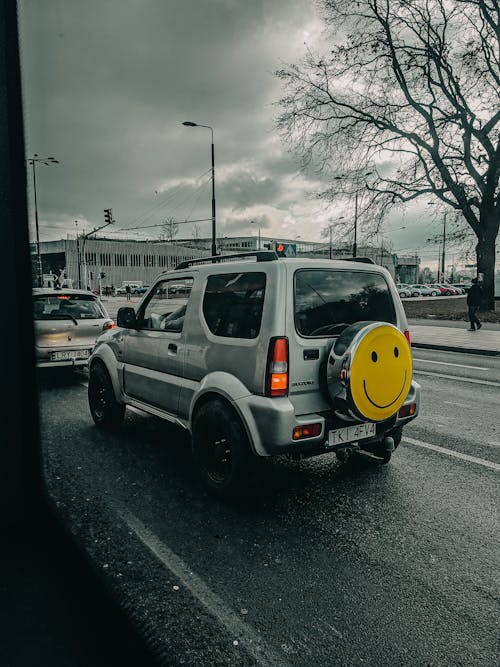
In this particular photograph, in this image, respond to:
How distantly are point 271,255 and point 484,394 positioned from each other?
5.66m

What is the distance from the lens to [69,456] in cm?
471

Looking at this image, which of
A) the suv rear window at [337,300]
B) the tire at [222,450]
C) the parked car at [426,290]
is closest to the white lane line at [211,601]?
the tire at [222,450]

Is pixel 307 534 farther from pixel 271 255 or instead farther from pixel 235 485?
pixel 271 255

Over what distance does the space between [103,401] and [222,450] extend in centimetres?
242

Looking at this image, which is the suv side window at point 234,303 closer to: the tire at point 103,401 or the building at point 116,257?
the tire at point 103,401

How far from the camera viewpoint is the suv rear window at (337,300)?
11.8 feet

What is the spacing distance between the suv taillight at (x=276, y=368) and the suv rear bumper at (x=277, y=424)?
70mm

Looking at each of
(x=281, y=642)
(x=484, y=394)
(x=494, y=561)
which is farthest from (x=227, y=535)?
(x=484, y=394)

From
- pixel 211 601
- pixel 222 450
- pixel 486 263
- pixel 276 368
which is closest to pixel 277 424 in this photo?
pixel 276 368

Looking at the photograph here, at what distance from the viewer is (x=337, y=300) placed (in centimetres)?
379

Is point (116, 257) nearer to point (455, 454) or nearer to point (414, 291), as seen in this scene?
point (414, 291)

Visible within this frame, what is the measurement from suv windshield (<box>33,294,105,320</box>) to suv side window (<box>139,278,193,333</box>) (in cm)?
413

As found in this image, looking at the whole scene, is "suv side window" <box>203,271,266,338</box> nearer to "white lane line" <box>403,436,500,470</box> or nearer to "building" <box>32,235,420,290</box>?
"white lane line" <box>403,436,500,470</box>

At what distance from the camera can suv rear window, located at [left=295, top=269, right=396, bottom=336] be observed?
3590mm
